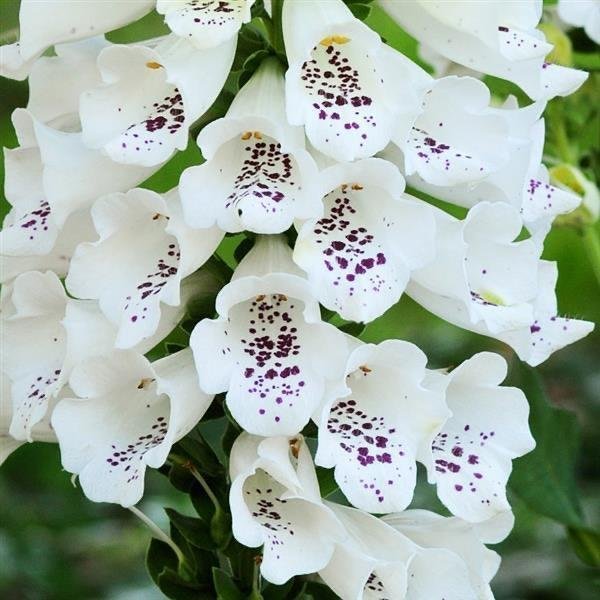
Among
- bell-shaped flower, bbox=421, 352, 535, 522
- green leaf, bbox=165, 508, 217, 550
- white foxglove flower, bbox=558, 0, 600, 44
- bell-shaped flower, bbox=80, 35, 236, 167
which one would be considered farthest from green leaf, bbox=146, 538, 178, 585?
white foxglove flower, bbox=558, 0, 600, 44

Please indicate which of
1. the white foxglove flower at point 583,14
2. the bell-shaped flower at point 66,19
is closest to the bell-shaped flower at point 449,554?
the bell-shaped flower at point 66,19

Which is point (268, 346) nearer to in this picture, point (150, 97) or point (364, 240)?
point (364, 240)

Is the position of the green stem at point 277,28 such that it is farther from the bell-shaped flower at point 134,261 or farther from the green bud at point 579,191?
the green bud at point 579,191

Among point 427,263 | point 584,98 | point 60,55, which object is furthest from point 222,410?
point 584,98

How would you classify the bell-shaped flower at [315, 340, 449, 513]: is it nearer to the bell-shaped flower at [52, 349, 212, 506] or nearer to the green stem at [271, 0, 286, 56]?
the bell-shaped flower at [52, 349, 212, 506]

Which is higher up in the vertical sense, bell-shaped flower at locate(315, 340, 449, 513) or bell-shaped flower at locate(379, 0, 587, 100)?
bell-shaped flower at locate(379, 0, 587, 100)

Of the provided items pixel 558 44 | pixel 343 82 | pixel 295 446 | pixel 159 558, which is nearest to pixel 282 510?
pixel 295 446

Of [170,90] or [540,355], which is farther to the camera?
[540,355]

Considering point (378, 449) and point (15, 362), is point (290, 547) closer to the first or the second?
point (378, 449)
